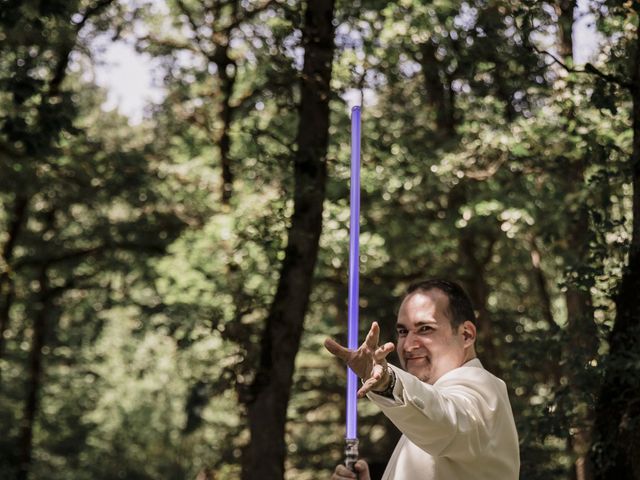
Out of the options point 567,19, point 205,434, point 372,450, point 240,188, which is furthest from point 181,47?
point 205,434

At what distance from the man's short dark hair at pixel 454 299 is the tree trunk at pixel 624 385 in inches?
119

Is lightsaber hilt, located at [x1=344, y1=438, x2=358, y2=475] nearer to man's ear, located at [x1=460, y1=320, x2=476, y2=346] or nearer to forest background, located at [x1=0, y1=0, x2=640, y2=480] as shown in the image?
man's ear, located at [x1=460, y1=320, x2=476, y2=346]

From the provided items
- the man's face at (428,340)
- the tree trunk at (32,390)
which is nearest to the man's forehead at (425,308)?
the man's face at (428,340)

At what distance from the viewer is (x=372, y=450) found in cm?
1958

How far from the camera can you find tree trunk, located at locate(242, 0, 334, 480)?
9242 mm

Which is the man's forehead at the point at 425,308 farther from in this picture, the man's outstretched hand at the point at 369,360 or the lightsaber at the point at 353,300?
the man's outstretched hand at the point at 369,360

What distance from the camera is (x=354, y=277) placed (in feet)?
12.4

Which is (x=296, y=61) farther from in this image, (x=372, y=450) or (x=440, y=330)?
(x=372, y=450)

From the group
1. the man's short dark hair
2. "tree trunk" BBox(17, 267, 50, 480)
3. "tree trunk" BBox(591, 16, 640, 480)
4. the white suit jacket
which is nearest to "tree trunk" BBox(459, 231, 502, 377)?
"tree trunk" BBox(591, 16, 640, 480)

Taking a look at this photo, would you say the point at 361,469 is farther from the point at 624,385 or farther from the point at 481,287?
the point at 481,287

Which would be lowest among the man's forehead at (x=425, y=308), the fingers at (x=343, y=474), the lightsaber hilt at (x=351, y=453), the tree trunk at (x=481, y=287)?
the fingers at (x=343, y=474)

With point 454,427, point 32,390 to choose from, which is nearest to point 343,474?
point 454,427

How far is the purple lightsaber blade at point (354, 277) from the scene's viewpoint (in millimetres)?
3660

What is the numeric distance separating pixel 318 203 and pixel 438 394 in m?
5.88
